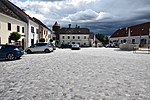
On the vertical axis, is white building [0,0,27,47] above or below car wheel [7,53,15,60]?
above

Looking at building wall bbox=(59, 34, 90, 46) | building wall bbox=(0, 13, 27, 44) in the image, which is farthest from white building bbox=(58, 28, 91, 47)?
building wall bbox=(0, 13, 27, 44)

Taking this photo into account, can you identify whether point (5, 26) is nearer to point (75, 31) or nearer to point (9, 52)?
point (9, 52)

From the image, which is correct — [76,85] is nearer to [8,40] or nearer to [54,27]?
[8,40]

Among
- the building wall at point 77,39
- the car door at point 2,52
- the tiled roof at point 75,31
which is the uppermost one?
the tiled roof at point 75,31

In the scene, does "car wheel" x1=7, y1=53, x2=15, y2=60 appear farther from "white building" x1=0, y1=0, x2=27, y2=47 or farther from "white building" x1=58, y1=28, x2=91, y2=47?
"white building" x1=58, y1=28, x2=91, y2=47

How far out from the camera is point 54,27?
98188 mm

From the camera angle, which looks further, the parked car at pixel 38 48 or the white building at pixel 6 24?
the parked car at pixel 38 48

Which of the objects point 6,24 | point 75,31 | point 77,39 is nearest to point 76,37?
point 77,39

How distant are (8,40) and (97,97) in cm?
2388

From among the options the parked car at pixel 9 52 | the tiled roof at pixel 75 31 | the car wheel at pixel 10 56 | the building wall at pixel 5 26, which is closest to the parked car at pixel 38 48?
the building wall at pixel 5 26

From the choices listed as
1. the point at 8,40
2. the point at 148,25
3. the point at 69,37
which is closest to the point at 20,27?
the point at 8,40

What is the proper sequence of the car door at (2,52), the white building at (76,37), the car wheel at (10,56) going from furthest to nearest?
1. the white building at (76,37)
2. the car wheel at (10,56)
3. the car door at (2,52)

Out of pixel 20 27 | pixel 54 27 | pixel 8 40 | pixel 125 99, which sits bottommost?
pixel 125 99

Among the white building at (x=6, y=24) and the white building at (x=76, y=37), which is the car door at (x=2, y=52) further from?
the white building at (x=76, y=37)
